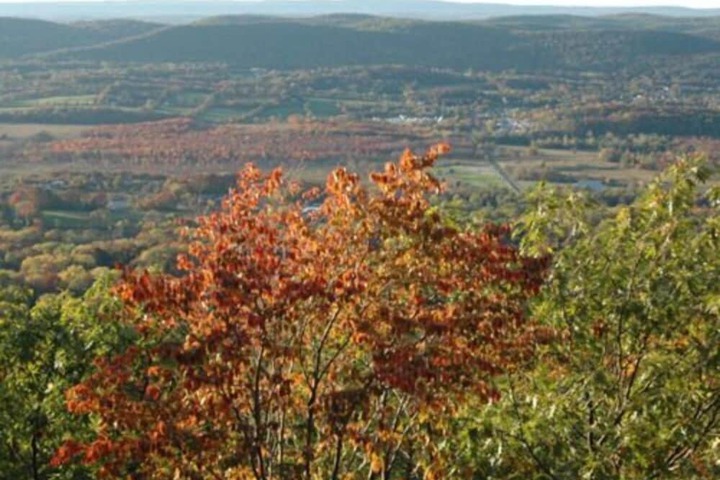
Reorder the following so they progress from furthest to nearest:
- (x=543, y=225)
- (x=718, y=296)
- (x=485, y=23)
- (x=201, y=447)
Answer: (x=485, y=23) < (x=543, y=225) < (x=718, y=296) < (x=201, y=447)

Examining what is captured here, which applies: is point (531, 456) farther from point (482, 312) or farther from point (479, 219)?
point (479, 219)

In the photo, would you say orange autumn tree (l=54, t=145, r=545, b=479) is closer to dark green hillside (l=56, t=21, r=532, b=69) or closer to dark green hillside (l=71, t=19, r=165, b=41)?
dark green hillside (l=56, t=21, r=532, b=69)

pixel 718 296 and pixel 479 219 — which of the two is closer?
pixel 718 296

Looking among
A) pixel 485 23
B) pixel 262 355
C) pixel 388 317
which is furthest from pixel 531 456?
pixel 485 23

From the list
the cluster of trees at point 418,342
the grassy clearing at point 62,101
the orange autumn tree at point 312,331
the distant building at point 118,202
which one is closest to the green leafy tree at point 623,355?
the cluster of trees at point 418,342

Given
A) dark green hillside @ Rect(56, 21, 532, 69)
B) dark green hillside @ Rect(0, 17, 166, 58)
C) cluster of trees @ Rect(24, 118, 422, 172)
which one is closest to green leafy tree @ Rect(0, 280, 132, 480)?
cluster of trees @ Rect(24, 118, 422, 172)

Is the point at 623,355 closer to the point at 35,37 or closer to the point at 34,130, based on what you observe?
the point at 34,130

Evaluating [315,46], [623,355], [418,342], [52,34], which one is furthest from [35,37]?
[418,342]
